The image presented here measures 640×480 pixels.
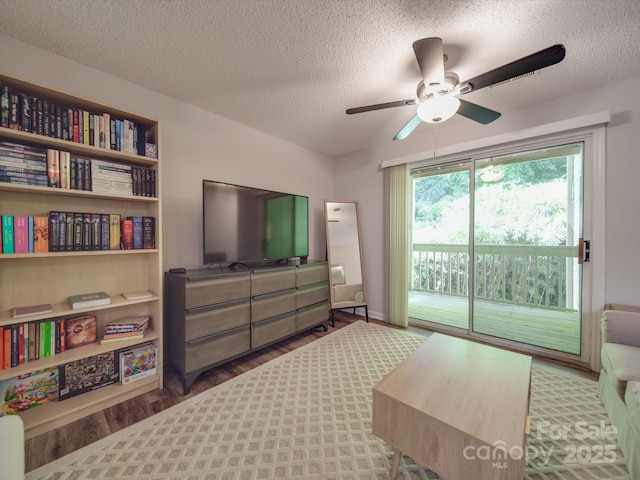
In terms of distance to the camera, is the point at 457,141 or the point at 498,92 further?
the point at 457,141

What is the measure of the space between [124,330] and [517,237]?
3675 mm

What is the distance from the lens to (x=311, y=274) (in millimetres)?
2834

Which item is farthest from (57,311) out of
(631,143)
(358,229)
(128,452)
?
(631,143)

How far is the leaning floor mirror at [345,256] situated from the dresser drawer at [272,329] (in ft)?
2.50

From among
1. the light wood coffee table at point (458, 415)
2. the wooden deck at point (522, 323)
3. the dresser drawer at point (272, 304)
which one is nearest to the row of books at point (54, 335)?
the dresser drawer at point (272, 304)

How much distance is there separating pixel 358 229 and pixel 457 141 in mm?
1549

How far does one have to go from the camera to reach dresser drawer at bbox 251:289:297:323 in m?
2.24

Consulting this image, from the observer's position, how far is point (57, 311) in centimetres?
147

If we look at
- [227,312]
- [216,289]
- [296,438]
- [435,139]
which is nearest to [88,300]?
[216,289]

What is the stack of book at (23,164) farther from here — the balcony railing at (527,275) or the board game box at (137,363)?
the balcony railing at (527,275)

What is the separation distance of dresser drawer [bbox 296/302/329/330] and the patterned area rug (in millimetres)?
686

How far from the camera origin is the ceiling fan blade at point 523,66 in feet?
3.67

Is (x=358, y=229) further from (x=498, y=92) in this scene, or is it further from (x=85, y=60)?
(x=85, y=60)

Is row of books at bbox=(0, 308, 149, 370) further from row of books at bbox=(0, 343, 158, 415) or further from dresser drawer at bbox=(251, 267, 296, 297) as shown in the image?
dresser drawer at bbox=(251, 267, 296, 297)
